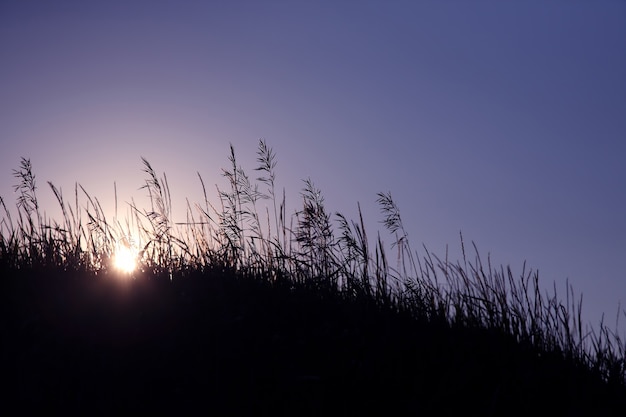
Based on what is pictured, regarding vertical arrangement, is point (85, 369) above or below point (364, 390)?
above

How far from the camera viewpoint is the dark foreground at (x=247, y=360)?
143 inches

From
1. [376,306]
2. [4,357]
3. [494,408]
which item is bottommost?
[494,408]

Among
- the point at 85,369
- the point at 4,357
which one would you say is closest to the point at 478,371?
the point at 85,369

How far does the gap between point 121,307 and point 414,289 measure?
104 inches

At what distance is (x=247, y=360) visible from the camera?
157 inches

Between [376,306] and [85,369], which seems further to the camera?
[376,306]

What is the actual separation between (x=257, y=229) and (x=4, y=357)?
9.95ft

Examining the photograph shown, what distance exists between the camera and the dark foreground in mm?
3631

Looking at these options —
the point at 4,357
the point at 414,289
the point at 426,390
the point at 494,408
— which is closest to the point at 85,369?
the point at 4,357

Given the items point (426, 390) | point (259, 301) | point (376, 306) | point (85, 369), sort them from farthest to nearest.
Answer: point (376, 306)
point (259, 301)
point (426, 390)
point (85, 369)

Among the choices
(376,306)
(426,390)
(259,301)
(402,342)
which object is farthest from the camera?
(376,306)

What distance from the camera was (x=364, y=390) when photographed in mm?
3881

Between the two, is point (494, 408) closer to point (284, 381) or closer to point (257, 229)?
point (284, 381)

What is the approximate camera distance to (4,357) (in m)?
3.77
